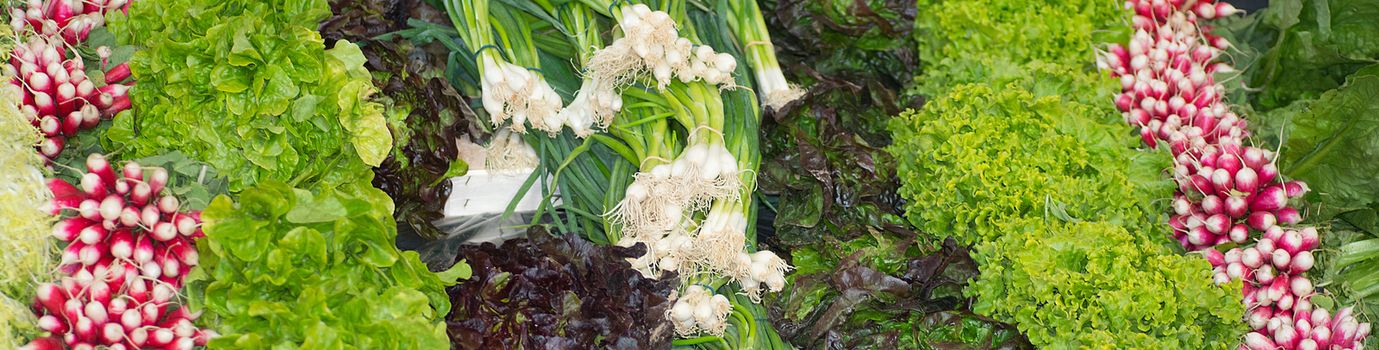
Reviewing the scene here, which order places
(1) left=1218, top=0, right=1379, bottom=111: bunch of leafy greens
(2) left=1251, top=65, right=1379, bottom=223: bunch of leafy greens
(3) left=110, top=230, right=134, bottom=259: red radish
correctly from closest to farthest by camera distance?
(3) left=110, top=230, right=134, bottom=259: red radish → (2) left=1251, top=65, right=1379, bottom=223: bunch of leafy greens → (1) left=1218, top=0, right=1379, bottom=111: bunch of leafy greens

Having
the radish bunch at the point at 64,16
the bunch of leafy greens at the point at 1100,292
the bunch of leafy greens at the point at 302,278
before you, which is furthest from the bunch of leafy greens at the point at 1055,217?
the radish bunch at the point at 64,16

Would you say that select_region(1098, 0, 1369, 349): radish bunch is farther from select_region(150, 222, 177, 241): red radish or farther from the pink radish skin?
select_region(150, 222, 177, 241): red radish

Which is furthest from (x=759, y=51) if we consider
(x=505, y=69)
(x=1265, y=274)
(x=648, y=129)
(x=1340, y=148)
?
(x=1340, y=148)

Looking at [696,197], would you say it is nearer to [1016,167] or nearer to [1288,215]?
[1016,167]

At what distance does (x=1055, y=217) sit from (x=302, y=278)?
148cm

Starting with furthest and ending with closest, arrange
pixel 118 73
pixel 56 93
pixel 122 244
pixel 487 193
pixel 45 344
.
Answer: pixel 487 193, pixel 118 73, pixel 56 93, pixel 122 244, pixel 45 344

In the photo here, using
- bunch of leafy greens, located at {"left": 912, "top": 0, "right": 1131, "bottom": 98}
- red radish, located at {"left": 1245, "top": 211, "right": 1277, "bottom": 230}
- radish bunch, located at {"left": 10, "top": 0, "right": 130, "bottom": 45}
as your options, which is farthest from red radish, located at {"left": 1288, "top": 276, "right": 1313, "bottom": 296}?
radish bunch, located at {"left": 10, "top": 0, "right": 130, "bottom": 45}

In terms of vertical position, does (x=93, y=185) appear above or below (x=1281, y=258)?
above

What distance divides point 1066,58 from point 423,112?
63.8 inches

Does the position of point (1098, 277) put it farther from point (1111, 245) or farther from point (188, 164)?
point (188, 164)

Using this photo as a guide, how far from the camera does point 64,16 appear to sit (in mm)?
1871

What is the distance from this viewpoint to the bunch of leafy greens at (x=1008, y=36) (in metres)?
2.50

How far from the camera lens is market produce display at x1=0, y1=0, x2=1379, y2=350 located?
157 centimetres

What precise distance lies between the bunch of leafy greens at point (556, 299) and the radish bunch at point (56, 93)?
701 millimetres
